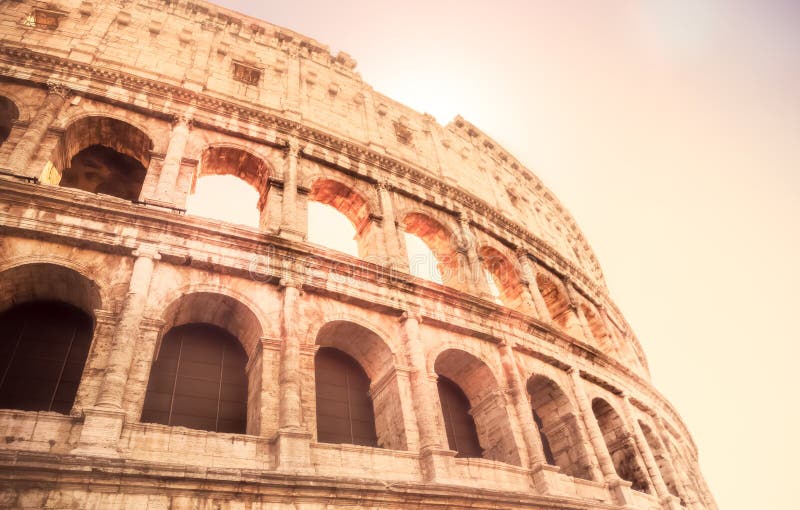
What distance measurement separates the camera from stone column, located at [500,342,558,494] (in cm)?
1020

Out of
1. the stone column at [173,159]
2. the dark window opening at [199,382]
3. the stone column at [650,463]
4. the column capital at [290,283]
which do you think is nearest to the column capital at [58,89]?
the stone column at [173,159]

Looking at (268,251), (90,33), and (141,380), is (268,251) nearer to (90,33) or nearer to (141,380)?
(141,380)

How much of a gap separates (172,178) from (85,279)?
119 inches

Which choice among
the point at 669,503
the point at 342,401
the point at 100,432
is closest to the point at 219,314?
the point at 342,401

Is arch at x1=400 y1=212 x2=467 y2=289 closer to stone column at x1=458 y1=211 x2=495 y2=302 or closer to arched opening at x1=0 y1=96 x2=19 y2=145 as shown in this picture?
stone column at x1=458 y1=211 x2=495 y2=302

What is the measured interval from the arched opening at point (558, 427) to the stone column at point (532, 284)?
2305mm

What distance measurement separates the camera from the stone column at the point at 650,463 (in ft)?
43.7

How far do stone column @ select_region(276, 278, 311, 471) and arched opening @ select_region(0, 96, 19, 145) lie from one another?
7162 mm

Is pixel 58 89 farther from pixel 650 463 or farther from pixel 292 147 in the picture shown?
pixel 650 463

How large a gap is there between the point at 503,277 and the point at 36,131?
1276cm

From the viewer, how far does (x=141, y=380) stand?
7.75 m

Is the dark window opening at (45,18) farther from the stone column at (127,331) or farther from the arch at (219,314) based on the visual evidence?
the arch at (219,314)

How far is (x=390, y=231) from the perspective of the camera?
13047 millimetres

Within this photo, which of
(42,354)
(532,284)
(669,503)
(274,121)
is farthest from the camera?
(532,284)
